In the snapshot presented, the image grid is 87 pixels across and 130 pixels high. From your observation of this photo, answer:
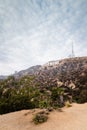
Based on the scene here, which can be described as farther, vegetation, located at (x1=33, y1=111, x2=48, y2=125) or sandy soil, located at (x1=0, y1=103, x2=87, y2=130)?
vegetation, located at (x1=33, y1=111, x2=48, y2=125)

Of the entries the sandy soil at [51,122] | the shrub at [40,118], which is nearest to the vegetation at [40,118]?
the shrub at [40,118]

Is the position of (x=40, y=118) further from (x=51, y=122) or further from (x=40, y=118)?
(x=51, y=122)

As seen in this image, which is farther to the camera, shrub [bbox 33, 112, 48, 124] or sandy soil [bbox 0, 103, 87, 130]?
shrub [bbox 33, 112, 48, 124]

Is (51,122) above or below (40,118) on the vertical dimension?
below

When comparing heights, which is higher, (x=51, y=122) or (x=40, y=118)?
(x=40, y=118)

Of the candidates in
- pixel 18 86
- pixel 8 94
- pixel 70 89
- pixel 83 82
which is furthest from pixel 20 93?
pixel 83 82

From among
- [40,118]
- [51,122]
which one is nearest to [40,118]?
[40,118]

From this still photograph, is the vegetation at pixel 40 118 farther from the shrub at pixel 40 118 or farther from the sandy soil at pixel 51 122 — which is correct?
the sandy soil at pixel 51 122

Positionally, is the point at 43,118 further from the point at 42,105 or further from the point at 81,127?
the point at 42,105

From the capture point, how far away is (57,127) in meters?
14.1

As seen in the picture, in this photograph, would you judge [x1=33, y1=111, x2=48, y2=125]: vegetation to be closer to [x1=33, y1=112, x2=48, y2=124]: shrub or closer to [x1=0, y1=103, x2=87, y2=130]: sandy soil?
[x1=33, y1=112, x2=48, y2=124]: shrub

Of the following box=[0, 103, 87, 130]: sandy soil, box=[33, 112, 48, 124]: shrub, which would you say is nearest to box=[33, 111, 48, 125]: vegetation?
box=[33, 112, 48, 124]: shrub

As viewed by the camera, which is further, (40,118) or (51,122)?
(40,118)

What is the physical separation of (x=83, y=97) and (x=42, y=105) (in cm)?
1609
